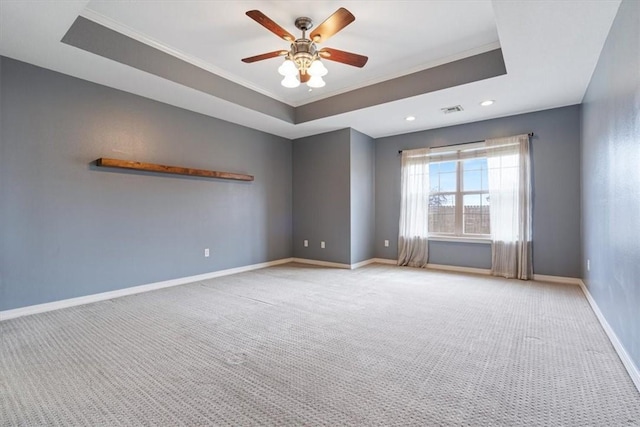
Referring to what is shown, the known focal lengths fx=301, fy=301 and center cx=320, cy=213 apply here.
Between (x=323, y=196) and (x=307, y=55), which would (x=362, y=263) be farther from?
(x=307, y=55)

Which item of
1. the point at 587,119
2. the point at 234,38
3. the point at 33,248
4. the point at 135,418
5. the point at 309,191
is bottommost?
the point at 135,418

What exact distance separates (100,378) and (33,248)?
2.06m

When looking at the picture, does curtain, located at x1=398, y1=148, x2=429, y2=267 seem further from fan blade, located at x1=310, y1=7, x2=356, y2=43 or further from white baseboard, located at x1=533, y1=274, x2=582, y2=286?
fan blade, located at x1=310, y1=7, x2=356, y2=43

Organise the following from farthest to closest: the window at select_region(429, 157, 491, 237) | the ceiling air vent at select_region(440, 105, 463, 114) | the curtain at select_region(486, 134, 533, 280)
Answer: the window at select_region(429, 157, 491, 237)
the curtain at select_region(486, 134, 533, 280)
the ceiling air vent at select_region(440, 105, 463, 114)

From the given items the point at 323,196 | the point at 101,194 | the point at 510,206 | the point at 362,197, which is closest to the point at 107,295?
the point at 101,194

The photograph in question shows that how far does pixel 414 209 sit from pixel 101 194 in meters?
4.71

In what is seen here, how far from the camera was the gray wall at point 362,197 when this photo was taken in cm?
541

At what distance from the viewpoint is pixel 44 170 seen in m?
3.14

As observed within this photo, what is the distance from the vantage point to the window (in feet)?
16.3

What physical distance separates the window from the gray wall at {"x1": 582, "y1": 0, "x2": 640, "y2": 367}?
1.71m

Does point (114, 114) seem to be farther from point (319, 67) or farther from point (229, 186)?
point (319, 67)

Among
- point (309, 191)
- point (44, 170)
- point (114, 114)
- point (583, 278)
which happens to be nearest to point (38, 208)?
point (44, 170)

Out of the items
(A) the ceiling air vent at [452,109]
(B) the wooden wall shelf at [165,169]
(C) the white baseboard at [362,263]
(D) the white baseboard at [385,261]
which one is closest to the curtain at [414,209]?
(D) the white baseboard at [385,261]

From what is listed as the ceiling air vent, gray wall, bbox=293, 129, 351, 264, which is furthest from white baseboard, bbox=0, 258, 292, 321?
the ceiling air vent
